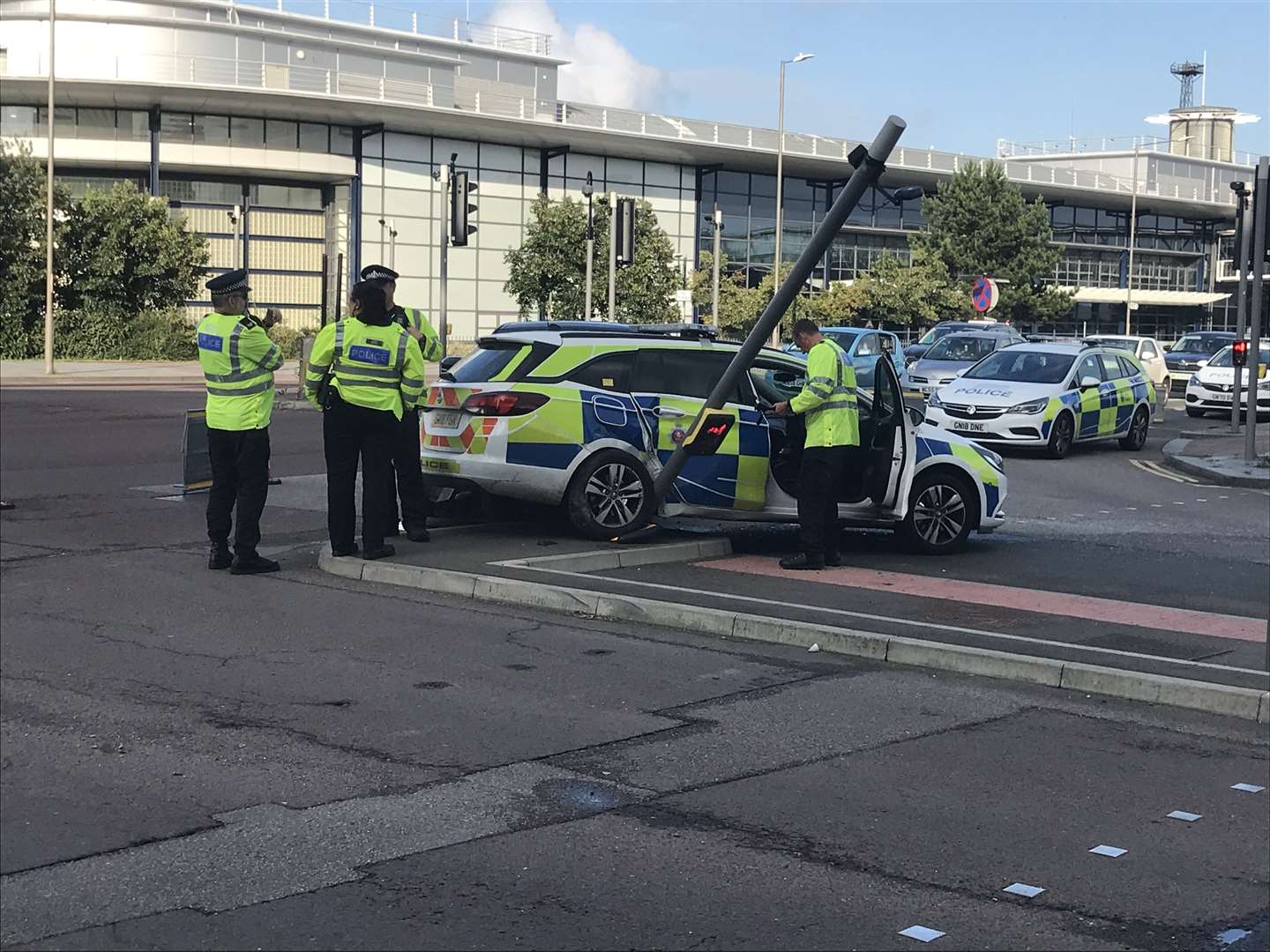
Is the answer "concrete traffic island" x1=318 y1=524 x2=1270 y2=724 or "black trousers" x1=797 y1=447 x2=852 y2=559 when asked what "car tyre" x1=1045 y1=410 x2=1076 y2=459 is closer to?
"concrete traffic island" x1=318 y1=524 x2=1270 y2=724

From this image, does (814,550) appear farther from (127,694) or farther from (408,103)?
(408,103)

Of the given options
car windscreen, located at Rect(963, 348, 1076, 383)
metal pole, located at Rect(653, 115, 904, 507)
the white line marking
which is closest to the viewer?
the white line marking

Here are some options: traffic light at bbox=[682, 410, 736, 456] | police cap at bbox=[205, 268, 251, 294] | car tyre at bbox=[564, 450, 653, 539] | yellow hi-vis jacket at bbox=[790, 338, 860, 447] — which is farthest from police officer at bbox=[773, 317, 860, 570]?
Answer: police cap at bbox=[205, 268, 251, 294]

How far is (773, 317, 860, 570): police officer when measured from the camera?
11.0 meters

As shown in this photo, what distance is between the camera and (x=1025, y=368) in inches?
919

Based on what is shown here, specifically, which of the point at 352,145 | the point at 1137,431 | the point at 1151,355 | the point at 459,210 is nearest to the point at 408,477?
the point at 1137,431

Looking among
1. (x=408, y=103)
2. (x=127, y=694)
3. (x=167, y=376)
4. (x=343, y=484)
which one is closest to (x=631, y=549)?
(x=343, y=484)

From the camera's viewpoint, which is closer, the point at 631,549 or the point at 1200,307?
the point at 631,549

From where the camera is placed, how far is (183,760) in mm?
6332

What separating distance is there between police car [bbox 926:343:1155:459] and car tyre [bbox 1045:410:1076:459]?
1 cm

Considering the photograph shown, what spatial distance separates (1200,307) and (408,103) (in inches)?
2076

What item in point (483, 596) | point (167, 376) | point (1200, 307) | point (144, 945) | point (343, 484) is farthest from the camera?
point (1200, 307)

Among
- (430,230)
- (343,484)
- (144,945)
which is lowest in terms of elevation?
(144,945)

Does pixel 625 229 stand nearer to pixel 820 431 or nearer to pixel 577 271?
pixel 820 431
